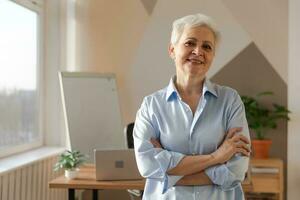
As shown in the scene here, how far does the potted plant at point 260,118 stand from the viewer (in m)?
3.85

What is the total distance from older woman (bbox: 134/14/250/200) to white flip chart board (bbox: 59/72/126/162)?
205 centimetres

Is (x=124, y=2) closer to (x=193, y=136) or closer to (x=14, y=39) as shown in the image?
(x=14, y=39)

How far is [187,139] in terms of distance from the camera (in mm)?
1523

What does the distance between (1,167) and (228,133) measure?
1.91m

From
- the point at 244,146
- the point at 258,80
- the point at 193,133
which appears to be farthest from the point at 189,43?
the point at 258,80

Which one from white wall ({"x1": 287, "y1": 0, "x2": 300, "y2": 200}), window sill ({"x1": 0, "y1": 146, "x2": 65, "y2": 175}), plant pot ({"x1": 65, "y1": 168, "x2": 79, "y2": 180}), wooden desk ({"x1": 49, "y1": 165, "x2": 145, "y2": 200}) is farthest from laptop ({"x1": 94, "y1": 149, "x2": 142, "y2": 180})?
white wall ({"x1": 287, "y1": 0, "x2": 300, "y2": 200})

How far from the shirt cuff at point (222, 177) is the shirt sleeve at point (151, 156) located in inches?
4.9

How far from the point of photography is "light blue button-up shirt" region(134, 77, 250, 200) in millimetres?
1511

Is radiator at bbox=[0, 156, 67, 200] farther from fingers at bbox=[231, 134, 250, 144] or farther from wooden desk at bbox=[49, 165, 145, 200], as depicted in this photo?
fingers at bbox=[231, 134, 250, 144]

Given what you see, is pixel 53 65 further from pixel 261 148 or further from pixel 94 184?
pixel 261 148

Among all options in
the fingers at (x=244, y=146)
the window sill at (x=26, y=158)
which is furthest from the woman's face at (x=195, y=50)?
the window sill at (x=26, y=158)

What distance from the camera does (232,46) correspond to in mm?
4102

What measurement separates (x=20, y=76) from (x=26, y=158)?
78 centimetres

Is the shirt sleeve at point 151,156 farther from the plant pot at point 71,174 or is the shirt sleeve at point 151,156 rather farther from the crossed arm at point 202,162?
the plant pot at point 71,174
